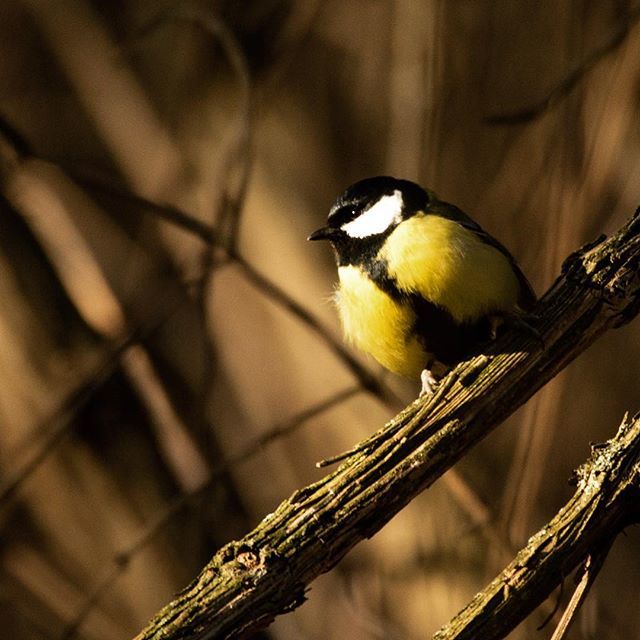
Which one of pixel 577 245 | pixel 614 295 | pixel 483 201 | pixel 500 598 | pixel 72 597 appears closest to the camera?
pixel 500 598

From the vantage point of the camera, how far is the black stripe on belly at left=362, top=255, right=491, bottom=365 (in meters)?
1.69

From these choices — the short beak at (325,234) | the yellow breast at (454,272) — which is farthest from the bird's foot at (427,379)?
the short beak at (325,234)

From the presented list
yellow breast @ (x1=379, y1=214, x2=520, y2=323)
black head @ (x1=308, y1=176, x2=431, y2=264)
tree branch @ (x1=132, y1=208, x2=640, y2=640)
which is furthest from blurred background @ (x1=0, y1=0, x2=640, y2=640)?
tree branch @ (x1=132, y1=208, x2=640, y2=640)

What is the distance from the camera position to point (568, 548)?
1.19m

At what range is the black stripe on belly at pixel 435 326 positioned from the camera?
169 centimetres

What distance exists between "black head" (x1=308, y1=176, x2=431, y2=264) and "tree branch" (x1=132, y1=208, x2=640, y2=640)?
0.47m

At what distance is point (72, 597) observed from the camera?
9.66ft

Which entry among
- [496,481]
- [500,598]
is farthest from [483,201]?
[500,598]

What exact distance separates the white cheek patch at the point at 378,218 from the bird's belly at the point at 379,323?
92 millimetres

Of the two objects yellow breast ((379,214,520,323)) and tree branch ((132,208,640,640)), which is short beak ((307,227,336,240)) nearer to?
yellow breast ((379,214,520,323))

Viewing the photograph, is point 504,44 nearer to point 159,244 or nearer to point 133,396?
point 159,244

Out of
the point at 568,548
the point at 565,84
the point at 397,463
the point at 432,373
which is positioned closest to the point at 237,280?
the point at 432,373

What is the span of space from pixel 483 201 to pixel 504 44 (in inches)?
24.9

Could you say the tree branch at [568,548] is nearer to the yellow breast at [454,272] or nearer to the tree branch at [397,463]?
the tree branch at [397,463]
